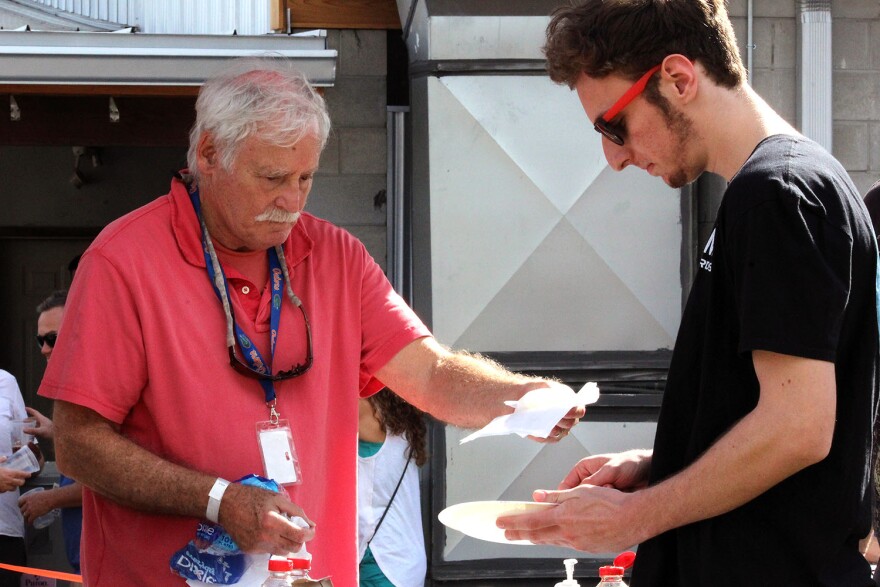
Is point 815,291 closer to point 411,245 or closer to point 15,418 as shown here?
point 411,245

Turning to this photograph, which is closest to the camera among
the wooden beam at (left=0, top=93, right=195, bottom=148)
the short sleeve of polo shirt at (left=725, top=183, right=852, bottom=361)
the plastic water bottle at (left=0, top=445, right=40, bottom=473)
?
the short sleeve of polo shirt at (left=725, top=183, right=852, bottom=361)

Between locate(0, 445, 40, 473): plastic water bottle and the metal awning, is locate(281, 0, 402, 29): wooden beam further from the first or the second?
locate(0, 445, 40, 473): plastic water bottle

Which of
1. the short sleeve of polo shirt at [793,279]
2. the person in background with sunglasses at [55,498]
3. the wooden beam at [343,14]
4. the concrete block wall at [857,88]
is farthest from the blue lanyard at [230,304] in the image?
the concrete block wall at [857,88]

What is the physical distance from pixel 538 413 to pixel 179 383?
2.34 ft

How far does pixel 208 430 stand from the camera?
220 cm

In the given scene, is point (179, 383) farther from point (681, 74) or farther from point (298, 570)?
point (681, 74)

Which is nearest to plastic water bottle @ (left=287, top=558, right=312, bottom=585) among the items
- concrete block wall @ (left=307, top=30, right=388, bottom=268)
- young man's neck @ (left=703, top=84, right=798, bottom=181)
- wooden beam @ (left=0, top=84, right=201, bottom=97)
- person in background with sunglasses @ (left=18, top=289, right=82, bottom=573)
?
young man's neck @ (left=703, top=84, right=798, bottom=181)

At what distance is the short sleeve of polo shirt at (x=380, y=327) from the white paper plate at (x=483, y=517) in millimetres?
552

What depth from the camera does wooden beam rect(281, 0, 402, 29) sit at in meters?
5.64

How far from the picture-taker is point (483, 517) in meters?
2.05

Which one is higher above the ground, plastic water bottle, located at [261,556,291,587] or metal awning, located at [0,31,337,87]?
metal awning, located at [0,31,337,87]

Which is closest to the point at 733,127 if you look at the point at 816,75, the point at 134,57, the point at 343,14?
the point at 134,57

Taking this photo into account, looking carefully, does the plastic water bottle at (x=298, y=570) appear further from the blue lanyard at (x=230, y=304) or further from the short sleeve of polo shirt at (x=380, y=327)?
the short sleeve of polo shirt at (x=380, y=327)

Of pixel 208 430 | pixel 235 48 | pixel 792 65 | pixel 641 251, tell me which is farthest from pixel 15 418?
pixel 792 65
